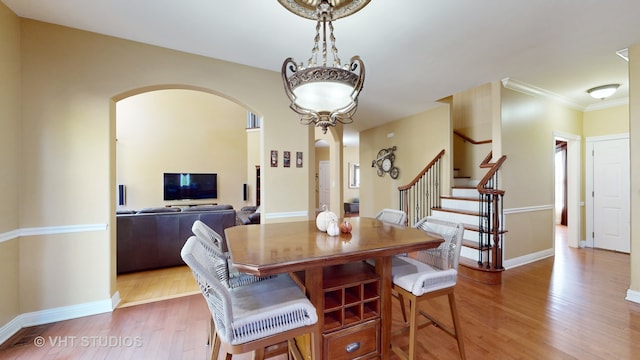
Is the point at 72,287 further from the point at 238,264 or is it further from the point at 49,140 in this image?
the point at 238,264

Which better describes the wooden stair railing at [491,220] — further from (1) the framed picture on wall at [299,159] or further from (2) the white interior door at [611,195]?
(2) the white interior door at [611,195]

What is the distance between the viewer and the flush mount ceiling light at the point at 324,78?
167 cm

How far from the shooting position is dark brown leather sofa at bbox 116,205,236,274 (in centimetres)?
332

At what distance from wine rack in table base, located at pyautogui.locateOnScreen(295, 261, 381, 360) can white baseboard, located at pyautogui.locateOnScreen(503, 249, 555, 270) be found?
3013 mm

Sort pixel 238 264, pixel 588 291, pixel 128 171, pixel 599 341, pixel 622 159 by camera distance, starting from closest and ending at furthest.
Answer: pixel 238 264
pixel 599 341
pixel 588 291
pixel 622 159
pixel 128 171

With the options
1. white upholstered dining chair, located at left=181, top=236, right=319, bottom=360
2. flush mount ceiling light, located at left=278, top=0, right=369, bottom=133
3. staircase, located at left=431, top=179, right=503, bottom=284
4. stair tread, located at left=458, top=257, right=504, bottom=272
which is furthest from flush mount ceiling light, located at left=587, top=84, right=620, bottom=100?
white upholstered dining chair, located at left=181, top=236, right=319, bottom=360

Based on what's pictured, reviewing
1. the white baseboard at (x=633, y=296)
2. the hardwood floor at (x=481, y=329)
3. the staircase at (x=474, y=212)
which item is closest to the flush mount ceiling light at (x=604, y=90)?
the staircase at (x=474, y=212)

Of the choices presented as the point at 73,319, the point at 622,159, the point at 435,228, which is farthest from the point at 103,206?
the point at 622,159

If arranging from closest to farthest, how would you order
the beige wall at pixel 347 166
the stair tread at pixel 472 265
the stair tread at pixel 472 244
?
the stair tread at pixel 472 265
the stair tread at pixel 472 244
the beige wall at pixel 347 166

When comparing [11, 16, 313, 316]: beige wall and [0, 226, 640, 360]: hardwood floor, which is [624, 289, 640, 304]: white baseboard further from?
[11, 16, 313, 316]: beige wall

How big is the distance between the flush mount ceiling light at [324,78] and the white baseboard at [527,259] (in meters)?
3.42

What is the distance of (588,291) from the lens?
2.89m

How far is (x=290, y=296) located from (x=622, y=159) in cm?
596

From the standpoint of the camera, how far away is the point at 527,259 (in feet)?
12.6
